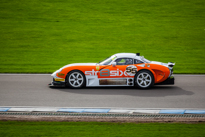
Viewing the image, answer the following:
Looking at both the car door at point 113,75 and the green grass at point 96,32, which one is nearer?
the car door at point 113,75

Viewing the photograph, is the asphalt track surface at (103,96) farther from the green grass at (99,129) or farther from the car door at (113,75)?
the green grass at (99,129)

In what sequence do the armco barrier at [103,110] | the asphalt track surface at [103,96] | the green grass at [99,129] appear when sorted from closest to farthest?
the green grass at [99,129], the armco barrier at [103,110], the asphalt track surface at [103,96]

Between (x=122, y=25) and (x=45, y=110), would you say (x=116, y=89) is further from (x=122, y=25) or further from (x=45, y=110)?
(x=122, y=25)

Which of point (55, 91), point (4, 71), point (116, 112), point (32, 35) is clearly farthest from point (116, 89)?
point (32, 35)

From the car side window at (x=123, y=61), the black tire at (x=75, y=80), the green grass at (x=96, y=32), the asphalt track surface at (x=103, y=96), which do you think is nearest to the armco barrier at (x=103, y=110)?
the asphalt track surface at (x=103, y=96)

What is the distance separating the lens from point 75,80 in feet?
35.4

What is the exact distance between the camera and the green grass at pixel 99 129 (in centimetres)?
592

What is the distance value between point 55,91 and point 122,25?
13977 mm

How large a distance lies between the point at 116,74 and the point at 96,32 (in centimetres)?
1193

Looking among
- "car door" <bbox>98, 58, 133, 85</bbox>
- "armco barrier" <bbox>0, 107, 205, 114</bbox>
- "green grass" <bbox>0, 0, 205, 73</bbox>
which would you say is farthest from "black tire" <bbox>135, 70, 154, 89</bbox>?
"green grass" <bbox>0, 0, 205, 73</bbox>

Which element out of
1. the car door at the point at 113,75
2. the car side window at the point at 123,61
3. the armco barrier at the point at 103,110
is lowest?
the armco barrier at the point at 103,110

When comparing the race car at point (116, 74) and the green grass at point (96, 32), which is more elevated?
the green grass at point (96, 32)

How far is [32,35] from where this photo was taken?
2159 cm

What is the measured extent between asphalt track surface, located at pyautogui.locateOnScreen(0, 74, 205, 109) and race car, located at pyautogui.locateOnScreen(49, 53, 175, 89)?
0.82 feet
